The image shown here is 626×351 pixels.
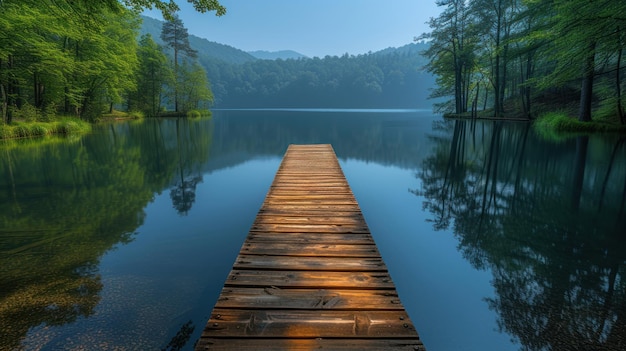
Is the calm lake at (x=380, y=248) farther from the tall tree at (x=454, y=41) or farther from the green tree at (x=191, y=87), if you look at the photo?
the green tree at (x=191, y=87)

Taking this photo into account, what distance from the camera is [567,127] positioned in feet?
69.2

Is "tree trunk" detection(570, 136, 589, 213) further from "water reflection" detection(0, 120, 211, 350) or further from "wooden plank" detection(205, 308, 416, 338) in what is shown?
"water reflection" detection(0, 120, 211, 350)

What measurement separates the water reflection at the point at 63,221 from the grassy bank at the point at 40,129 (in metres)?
7.82

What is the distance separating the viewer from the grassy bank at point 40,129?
1944cm

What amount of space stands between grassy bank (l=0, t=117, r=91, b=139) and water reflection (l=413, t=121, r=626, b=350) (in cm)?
2509

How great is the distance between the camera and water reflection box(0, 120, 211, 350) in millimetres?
3326

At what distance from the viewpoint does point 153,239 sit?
Result: 5359mm

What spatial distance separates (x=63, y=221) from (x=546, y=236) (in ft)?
30.0

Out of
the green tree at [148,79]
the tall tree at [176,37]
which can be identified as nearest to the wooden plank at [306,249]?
the green tree at [148,79]

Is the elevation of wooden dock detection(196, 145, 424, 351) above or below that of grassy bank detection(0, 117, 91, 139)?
below

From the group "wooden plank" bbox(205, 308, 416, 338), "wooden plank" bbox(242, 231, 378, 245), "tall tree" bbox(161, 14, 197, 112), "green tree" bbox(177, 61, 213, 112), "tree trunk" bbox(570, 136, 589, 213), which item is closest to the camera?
"wooden plank" bbox(205, 308, 416, 338)

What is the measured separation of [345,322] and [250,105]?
15573cm

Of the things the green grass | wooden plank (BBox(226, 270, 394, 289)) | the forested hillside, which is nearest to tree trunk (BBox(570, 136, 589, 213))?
the green grass

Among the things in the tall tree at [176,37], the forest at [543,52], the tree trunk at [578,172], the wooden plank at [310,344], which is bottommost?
the wooden plank at [310,344]
